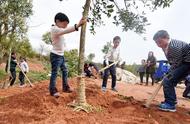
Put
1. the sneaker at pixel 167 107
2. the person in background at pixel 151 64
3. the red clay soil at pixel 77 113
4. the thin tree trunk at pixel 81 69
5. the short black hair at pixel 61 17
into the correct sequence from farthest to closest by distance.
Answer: the person in background at pixel 151 64 → the sneaker at pixel 167 107 → the short black hair at pixel 61 17 → the thin tree trunk at pixel 81 69 → the red clay soil at pixel 77 113

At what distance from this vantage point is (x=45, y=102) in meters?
6.70

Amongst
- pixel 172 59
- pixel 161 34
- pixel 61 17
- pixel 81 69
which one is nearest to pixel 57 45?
pixel 61 17

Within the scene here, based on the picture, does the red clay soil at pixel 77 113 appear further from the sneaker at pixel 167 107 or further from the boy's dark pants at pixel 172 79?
the boy's dark pants at pixel 172 79

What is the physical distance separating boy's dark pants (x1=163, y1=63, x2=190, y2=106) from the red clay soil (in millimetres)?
292

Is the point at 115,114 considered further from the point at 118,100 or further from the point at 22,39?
the point at 22,39

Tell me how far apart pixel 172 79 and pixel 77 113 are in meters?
1.99

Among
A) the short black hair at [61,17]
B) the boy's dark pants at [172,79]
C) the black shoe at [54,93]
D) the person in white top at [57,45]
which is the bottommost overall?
the black shoe at [54,93]

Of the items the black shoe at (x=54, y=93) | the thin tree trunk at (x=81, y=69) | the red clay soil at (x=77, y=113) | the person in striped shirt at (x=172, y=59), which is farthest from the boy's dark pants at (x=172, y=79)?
the black shoe at (x=54, y=93)

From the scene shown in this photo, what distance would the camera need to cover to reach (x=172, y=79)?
23.1ft

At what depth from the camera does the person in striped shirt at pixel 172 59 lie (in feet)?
22.7

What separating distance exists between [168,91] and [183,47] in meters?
0.87

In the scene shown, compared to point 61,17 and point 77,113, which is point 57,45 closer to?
point 61,17

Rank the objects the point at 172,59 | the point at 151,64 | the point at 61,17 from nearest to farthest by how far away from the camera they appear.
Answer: the point at 61,17 < the point at 172,59 < the point at 151,64

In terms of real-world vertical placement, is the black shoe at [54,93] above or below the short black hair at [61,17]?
below
